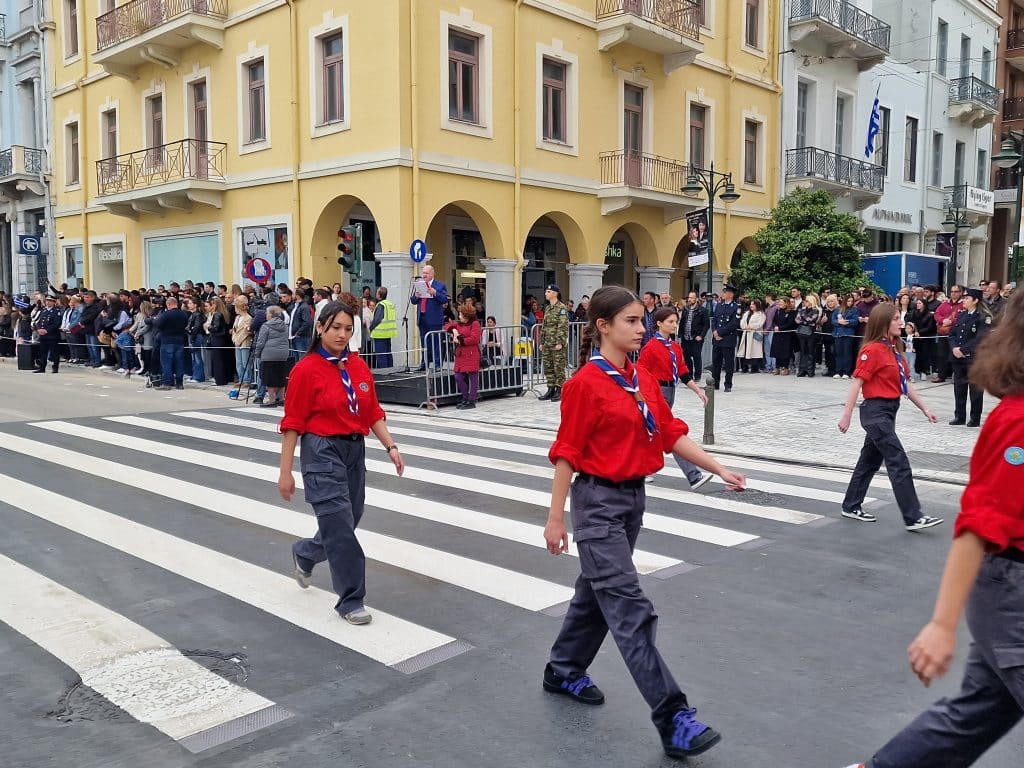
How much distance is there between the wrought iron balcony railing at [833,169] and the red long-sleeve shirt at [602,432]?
89.5 feet

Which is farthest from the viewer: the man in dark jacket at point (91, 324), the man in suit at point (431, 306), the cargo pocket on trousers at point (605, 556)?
the man in dark jacket at point (91, 324)

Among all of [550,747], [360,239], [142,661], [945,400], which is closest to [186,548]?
[142,661]

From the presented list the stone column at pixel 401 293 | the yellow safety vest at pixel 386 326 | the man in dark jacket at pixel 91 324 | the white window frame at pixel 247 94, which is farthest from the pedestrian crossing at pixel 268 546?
the man in dark jacket at pixel 91 324

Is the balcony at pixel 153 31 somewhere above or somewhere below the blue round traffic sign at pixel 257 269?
above

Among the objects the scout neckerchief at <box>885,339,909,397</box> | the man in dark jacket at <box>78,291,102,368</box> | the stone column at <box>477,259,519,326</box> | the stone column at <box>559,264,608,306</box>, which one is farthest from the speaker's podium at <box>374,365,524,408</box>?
the man in dark jacket at <box>78,291,102,368</box>

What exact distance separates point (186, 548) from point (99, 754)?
3057 mm

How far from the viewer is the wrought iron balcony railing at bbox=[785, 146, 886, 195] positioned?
29.1 metres

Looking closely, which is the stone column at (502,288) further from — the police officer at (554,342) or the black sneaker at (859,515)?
the black sneaker at (859,515)

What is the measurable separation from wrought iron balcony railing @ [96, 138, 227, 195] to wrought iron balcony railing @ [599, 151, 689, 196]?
9.62 meters

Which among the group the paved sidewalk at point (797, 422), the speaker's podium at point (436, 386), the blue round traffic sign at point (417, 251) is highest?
the blue round traffic sign at point (417, 251)

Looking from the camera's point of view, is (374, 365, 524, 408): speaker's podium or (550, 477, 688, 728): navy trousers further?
(374, 365, 524, 408): speaker's podium

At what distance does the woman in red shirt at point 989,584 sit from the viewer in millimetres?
2512

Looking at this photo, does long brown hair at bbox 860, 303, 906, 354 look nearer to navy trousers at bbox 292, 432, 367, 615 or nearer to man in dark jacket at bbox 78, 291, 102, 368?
navy trousers at bbox 292, 432, 367, 615

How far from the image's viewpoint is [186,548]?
21.8ft
